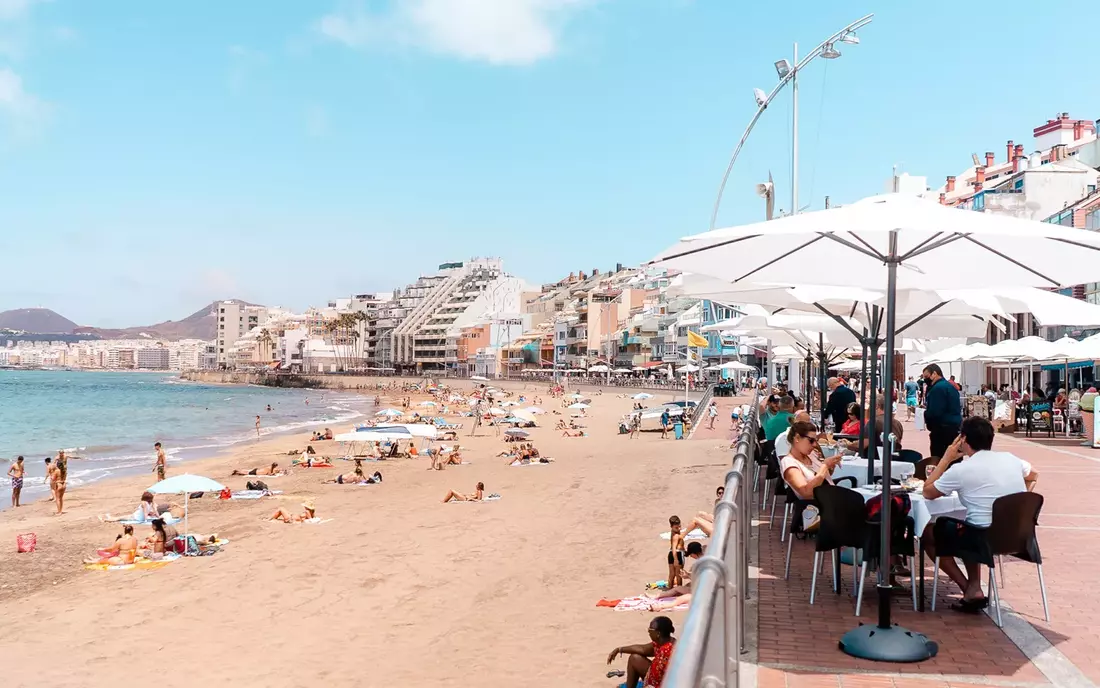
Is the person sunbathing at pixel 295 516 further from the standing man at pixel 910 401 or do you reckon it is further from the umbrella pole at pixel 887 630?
the standing man at pixel 910 401

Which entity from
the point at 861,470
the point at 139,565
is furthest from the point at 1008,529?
the point at 139,565

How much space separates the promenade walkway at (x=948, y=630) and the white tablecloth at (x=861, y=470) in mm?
705

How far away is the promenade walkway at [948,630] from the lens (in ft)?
15.2

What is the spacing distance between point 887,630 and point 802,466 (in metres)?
1.63

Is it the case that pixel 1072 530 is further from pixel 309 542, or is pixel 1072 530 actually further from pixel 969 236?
pixel 309 542

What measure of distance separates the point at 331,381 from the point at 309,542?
128734mm

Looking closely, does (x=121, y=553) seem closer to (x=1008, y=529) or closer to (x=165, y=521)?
(x=165, y=521)

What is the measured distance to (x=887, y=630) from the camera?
5.04 meters

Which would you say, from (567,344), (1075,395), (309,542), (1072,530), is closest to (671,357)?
(567,344)

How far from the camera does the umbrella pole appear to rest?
490 centimetres

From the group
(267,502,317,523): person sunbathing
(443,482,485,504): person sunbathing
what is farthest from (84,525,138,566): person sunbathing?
(443,482,485,504): person sunbathing

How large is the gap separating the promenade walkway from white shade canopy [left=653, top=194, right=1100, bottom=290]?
197 centimetres

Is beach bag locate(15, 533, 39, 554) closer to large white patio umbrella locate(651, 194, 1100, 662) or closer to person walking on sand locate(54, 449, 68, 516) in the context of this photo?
person walking on sand locate(54, 449, 68, 516)

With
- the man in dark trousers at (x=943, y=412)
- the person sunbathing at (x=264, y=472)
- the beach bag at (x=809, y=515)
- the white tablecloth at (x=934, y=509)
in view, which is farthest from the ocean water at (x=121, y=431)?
the white tablecloth at (x=934, y=509)
